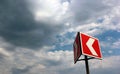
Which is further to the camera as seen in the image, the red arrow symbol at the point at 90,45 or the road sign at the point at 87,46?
the red arrow symbol at the point at 90,45

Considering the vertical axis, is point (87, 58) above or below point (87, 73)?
above

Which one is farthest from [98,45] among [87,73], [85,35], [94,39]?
[87,73]

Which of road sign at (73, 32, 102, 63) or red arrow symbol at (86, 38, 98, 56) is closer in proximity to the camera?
road sign at (73, 32, 102, 63)

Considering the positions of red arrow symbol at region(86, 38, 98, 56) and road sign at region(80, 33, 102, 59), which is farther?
red arrow symbol at region(86, 38, 98, 56)

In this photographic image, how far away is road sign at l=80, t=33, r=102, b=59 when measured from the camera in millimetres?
8617

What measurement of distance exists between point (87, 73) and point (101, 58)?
1.13 m

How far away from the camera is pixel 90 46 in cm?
902

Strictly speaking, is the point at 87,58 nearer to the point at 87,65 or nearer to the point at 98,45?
the point at 87,65

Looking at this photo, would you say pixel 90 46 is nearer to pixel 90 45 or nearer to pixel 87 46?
pixel 90 45

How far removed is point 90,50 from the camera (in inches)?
348

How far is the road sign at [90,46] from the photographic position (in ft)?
28.3

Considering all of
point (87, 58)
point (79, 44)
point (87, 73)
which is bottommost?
point (87, 73)

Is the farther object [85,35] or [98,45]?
[98,45]

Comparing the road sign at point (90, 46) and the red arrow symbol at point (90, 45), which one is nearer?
the road sign at point (90, 46)
